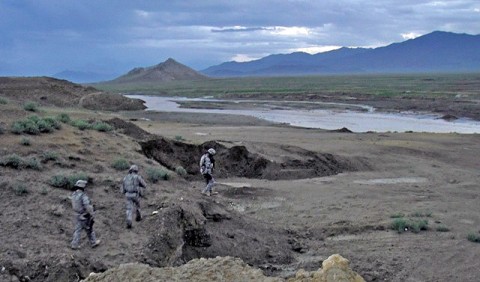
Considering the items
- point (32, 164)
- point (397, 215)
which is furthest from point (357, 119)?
point (32, 164)

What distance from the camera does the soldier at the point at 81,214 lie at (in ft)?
35.1

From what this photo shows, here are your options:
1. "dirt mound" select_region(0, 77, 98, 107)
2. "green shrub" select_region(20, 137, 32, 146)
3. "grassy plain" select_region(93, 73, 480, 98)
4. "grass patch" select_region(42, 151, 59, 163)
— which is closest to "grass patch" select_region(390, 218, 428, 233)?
"grass patch" select_region(42, 151, 59, 163)

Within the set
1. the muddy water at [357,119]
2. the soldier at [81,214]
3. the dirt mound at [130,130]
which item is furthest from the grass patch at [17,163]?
the muddy water at [357,119]

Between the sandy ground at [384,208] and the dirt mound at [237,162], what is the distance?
849 mm

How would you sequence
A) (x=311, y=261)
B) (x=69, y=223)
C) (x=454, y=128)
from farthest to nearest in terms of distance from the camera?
(x=454, y=128) → (x=311, y=261) → (x=69, y=223)

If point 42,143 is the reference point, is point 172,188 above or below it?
below

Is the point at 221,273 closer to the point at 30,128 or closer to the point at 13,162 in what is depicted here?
the point at 13,162

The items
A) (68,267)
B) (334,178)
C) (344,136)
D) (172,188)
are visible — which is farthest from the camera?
(344,136)

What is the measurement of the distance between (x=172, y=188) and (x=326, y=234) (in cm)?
401

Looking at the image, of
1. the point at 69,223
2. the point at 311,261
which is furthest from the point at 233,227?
the point at 69,223

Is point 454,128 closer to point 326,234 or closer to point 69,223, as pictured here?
point 326,234

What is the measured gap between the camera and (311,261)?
12742 millimetres

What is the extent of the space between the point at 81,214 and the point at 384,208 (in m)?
9.38

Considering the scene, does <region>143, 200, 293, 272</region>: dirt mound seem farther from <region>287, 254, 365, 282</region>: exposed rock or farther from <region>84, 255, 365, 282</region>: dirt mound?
<region>287, 254, 365, 282</region>: exposed rock
